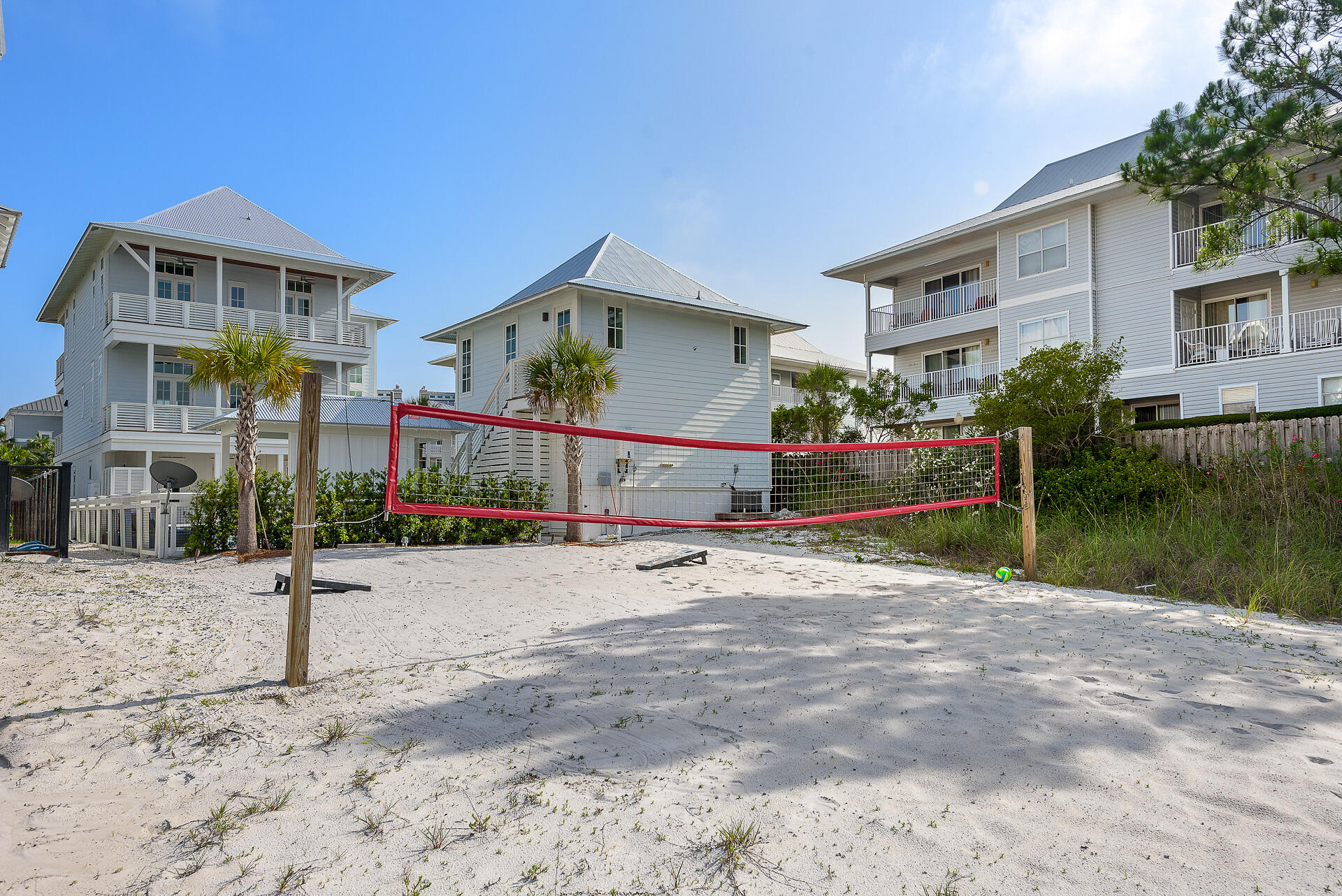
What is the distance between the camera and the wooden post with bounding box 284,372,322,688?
17.7ft

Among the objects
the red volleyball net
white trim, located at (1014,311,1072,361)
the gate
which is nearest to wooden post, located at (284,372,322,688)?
the red volleyball net

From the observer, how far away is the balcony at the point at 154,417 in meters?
23.7

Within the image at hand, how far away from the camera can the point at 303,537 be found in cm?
546

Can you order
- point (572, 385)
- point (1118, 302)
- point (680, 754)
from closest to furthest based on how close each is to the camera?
point (680, 754), point (572, 385), point (1118, 302)

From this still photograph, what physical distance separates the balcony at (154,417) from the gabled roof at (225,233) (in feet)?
17.2

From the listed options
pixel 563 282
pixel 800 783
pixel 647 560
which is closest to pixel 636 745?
pixel 800 783

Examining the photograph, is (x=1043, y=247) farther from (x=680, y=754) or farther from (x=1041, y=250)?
(x=680, y=754)

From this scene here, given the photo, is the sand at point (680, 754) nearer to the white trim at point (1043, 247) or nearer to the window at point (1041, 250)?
the white trim at point (1043, 247)

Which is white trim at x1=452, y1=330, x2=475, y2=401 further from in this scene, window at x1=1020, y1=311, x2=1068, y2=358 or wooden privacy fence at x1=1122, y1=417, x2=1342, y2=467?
wooden privacy fence at x1=1122, y1=417, x2=1342, y2=467

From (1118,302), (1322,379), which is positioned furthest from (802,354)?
(1322,379)

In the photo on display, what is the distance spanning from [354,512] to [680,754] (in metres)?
12.2

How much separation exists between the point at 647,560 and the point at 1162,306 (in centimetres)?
1841

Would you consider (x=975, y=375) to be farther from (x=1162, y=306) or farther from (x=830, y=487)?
(x=830, y=487)

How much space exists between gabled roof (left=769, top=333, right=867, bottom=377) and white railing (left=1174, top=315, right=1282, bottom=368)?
15.7 m
